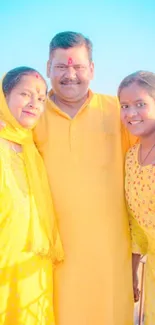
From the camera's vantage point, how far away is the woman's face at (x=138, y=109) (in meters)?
2.19

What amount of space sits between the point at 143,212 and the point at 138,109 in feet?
1.89

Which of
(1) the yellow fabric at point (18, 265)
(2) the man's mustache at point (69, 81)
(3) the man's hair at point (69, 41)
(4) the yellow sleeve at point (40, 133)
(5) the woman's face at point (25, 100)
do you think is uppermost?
(3) the man's hair at point (69, 41)

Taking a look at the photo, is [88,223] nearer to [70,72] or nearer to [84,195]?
[84,195]

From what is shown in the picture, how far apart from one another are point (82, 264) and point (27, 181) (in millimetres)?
569

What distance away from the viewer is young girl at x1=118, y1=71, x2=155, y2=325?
85.9 inches

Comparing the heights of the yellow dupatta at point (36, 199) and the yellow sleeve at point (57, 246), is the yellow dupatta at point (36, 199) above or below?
above

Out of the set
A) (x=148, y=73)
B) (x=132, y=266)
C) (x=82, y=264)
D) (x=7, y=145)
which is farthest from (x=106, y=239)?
(x=148, y=73)

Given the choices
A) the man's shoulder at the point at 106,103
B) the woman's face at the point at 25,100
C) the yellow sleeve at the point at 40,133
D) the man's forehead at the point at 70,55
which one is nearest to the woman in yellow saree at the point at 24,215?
the woman's face at the point at 25,100

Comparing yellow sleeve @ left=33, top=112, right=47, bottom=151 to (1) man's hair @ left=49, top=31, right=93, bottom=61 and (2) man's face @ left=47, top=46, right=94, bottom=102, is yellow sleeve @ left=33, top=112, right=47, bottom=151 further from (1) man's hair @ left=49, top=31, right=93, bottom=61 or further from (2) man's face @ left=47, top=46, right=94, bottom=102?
(1) man's hair @ left=49, top=31, right=93, bottom=61

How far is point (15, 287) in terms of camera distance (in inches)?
77.7

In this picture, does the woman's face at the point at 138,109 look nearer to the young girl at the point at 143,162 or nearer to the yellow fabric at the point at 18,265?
the young girl at the point at 143,162

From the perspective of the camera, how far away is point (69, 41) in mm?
2416

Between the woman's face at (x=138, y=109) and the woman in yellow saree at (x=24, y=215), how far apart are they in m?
0.48

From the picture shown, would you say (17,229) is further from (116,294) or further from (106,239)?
(116,294)
